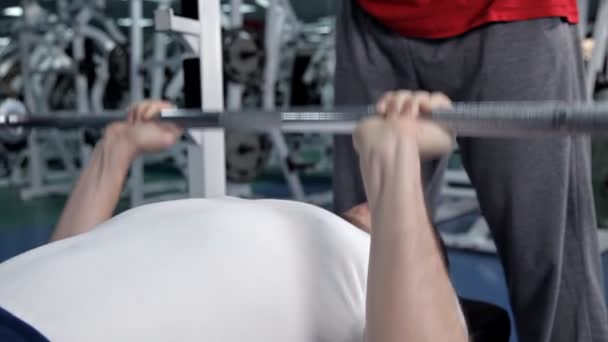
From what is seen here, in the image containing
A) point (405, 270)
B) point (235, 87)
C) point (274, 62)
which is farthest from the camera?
point (274, 62)

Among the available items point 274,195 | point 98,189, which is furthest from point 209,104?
point 274,195

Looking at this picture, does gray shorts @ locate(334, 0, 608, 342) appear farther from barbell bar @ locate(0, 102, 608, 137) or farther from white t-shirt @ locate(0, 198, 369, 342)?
white t-shirt @ locate(0, 198, 369, 342)

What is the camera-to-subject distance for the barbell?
2.06 ft

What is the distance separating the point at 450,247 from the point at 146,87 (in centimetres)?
201

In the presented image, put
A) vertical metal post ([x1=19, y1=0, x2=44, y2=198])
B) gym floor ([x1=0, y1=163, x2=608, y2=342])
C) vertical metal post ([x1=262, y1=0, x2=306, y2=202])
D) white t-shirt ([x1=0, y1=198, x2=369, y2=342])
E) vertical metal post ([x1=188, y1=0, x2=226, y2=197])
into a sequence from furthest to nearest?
vertical metal post ([x1=19, y1=0, x2=44, y2=198])
vertical metal post ([x1=262, y1=0, x2=306, y2=202])
gym floor ([x1=0, y1=163, x2=608, y2=342])
vertical metal post ([x1=188, y1=0, x2=226, y2=197])
white t-shirt ([x1=0, y1=198, x2=369, y2=342])

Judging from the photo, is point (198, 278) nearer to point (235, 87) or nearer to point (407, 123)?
point (407, 123)

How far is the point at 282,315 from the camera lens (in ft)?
2.32

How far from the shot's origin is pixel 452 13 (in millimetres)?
1020

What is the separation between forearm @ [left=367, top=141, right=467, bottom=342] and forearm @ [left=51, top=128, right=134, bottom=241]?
0.52 meters

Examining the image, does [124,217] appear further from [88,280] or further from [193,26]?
[193,26]

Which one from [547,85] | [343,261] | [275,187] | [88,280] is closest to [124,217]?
[88,280]

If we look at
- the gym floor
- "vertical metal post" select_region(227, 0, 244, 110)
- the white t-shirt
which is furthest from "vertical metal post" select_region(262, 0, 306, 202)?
the white t-shirt

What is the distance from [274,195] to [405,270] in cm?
344

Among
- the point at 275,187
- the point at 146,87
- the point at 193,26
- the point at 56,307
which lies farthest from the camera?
the point at 275,187
